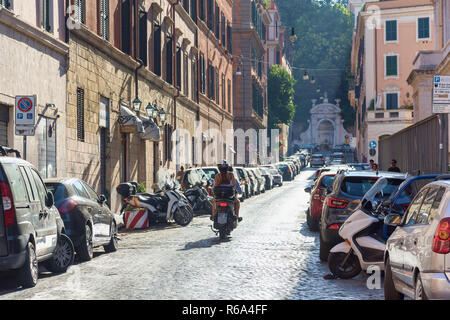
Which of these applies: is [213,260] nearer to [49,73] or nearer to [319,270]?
[319,270]

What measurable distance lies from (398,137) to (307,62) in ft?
345

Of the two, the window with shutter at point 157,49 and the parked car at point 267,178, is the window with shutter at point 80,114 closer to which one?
the window with shutter at point 157,49

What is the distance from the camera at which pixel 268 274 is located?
11.4 metres

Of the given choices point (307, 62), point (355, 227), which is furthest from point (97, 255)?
point (307, 62)

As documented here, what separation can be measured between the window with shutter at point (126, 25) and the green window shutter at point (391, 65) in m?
35.5

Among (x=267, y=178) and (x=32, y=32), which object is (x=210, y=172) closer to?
(x=32, y=32)

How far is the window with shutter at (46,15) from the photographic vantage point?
19947mm

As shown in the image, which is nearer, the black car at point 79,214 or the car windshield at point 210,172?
the black car at point 79,214

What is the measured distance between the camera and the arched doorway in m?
132

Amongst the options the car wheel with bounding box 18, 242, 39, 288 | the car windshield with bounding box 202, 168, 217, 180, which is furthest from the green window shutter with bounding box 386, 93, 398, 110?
the car wheel with bounding box 18, 242, 39, 288

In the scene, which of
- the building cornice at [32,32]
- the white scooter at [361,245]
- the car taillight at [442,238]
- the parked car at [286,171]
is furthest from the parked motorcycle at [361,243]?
the parked car at [286,171]

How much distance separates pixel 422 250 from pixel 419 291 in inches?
14.0

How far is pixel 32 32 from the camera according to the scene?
18.8 metres

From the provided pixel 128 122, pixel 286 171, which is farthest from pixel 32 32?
pixel 286 171
